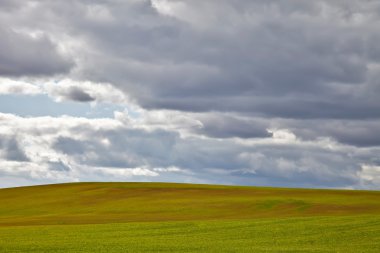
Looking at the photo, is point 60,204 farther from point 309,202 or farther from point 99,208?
point 309,202

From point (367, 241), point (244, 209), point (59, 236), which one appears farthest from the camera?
point (244, 209)

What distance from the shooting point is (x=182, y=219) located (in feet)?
221

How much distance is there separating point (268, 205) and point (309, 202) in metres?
6.16

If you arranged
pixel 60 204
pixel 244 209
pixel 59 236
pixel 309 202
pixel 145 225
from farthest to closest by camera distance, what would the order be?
pixel 60 204 < pixel 309 202 < pixel 244 209 < pixel 145 225 < pixel 59 236

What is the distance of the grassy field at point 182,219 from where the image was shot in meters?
44.9

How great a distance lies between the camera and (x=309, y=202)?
83188 mm

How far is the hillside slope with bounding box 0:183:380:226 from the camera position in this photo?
2842 inches

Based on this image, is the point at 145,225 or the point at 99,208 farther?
the point at 99,208

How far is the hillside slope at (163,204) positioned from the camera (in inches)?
2842

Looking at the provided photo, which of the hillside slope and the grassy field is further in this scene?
the hillside slope

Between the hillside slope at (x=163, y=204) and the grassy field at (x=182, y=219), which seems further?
the hillside slope at (x=163, y=204)

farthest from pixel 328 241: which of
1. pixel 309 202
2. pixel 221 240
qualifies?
pixel 309 202

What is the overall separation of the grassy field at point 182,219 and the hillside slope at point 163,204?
0.12m

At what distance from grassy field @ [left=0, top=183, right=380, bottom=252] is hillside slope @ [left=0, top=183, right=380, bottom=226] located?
12 cm
